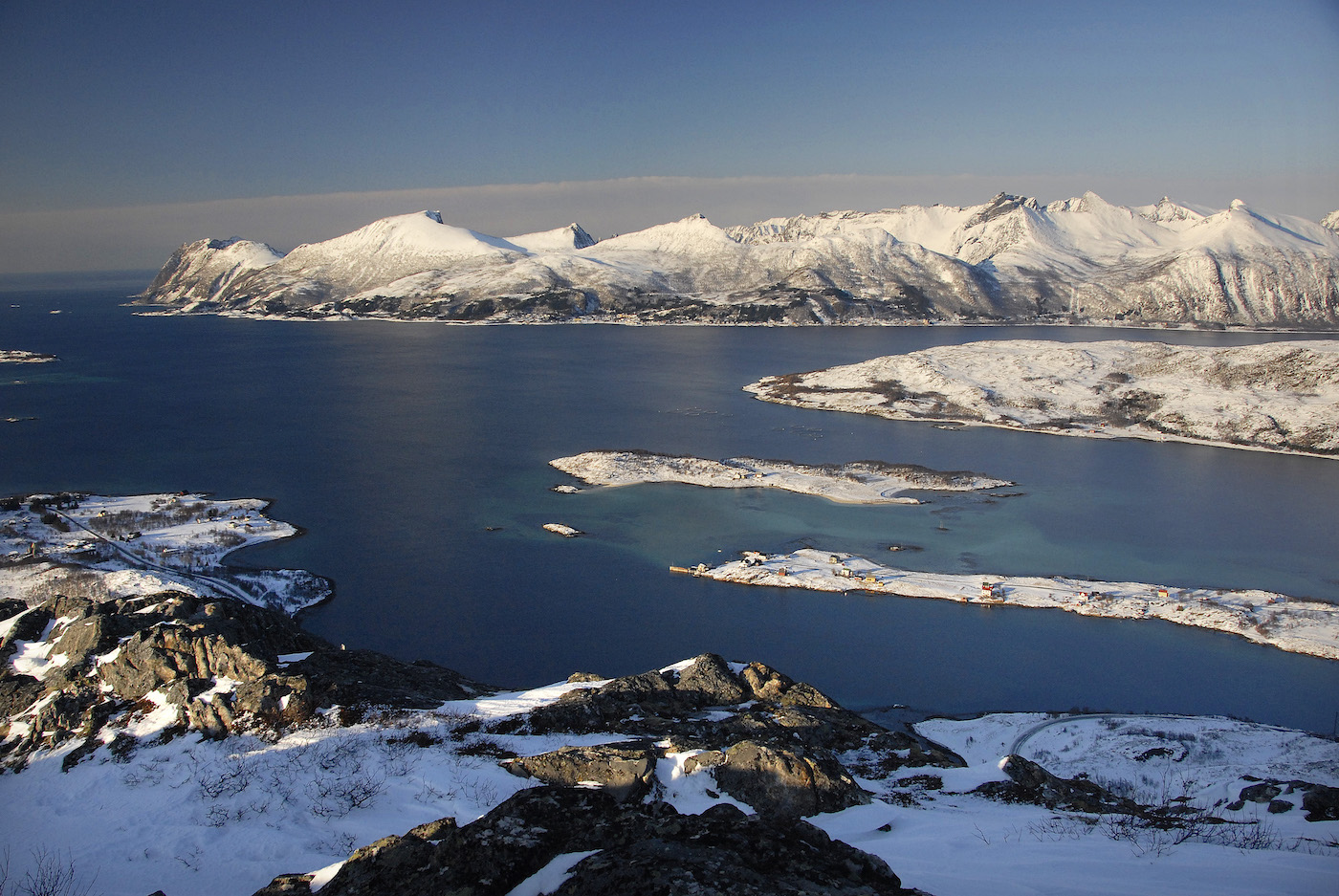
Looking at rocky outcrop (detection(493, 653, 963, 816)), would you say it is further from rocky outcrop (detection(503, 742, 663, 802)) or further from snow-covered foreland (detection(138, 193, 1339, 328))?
snow-covered foreland (detection(138, 193, 1339, 328))

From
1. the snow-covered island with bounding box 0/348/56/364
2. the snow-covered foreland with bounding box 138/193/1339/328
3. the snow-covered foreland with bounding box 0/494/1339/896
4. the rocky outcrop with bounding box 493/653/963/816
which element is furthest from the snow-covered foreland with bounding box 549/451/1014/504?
the snow-covered foreland with bounding box 138/193/1339/328

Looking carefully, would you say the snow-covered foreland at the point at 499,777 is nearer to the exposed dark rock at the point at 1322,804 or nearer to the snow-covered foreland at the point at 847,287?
the exposed dark rock at the point at 1322,804

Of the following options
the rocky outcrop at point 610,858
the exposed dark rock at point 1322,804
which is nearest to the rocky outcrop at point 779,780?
the rocky outcrop at point 610,858

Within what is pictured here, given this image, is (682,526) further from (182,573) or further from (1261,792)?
(1261,792)

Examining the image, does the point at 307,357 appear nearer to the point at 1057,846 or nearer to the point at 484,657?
the point at 484,657

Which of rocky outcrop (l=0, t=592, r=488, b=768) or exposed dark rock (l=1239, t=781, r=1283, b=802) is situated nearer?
exposed dark rock (l=1239, t=781, r=1283, b=802)
